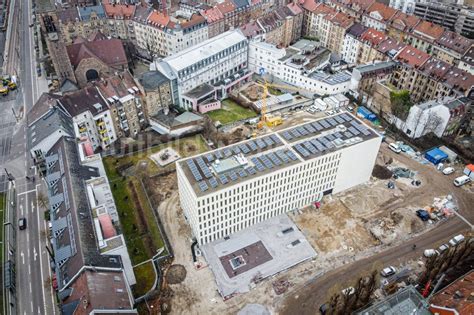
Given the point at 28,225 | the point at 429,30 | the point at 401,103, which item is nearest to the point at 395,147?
the point at 401,103

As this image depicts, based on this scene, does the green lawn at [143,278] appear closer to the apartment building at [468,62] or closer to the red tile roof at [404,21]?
the apartment building at [468,62]

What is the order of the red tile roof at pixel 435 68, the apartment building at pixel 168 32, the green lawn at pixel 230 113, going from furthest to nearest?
the apartment building at pixel 168 32 < the green lawn at pixel 230 113 < the red tile roof at pixel 435 68

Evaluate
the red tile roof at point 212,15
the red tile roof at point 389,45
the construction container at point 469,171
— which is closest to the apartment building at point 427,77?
the red tile roof at point 389,45

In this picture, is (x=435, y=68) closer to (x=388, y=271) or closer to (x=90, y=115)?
(x=388, y=271)

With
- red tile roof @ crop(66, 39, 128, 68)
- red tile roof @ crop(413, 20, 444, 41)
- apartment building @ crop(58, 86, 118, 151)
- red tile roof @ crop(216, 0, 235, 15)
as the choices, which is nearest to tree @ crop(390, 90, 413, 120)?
red tile roof @ crop(413, 20, 444, 41)

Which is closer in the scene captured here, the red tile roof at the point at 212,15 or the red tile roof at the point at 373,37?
the red tile roof at the point at 373,37

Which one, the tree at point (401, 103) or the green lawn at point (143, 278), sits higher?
the tree at point (401, 103)

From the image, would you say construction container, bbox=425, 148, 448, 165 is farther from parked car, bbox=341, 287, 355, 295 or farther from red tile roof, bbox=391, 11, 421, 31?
red tile roof, bbox=391, 11, 421, 31

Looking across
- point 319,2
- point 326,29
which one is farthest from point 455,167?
point 319,2
